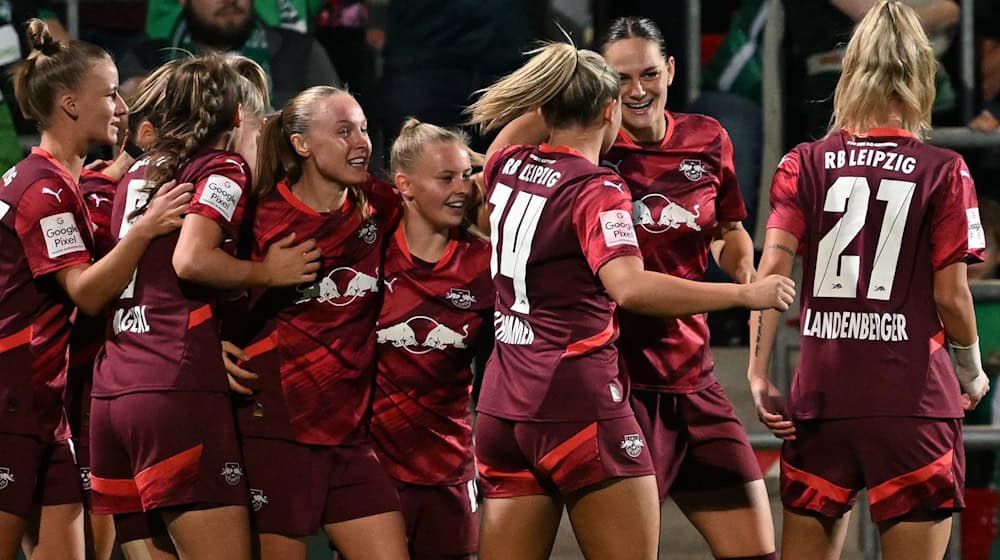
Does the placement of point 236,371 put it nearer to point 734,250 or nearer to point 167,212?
point 167,212

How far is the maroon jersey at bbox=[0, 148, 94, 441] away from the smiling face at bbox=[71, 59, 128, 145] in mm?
154

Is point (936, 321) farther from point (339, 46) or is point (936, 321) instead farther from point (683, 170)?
point (339, 46)

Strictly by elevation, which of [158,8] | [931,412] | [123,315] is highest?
[158,8]

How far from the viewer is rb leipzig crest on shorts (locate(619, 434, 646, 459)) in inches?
159

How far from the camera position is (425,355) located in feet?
14.9

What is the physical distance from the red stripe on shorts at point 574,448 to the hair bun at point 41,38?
1.97 meters

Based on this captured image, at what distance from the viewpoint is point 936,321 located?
→ 13.5 ft

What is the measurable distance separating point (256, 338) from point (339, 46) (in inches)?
87.1

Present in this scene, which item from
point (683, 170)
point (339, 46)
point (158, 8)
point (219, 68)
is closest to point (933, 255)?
point (683, 170)

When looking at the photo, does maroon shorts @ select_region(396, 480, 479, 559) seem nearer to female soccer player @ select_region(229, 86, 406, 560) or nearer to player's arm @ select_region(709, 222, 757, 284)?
female soccer player @ select_region(229, 86, 406, 560)

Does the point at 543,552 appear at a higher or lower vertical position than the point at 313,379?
lower

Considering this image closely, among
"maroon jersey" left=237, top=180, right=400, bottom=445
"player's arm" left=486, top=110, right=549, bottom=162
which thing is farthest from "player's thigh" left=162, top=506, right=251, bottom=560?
"player's arm" left=486, top=110, right=549, bottom=162

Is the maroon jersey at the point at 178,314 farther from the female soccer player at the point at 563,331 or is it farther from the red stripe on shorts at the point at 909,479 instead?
the red stripe on shorts at the point at 909,479

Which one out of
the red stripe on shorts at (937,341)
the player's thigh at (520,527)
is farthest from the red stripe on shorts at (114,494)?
the red stripe on shorts at (937,341)
